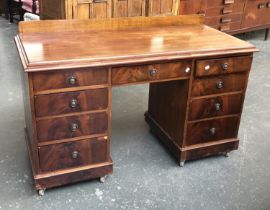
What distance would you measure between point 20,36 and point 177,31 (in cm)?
96

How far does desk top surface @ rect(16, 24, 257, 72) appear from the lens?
188cm

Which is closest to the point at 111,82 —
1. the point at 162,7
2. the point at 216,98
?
the point at 216,98

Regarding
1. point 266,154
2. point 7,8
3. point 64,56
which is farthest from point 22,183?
point 7,8

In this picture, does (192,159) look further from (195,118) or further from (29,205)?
(29,205)

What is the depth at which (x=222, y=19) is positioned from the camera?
4.43 m

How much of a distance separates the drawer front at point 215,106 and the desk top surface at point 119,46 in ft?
1.00

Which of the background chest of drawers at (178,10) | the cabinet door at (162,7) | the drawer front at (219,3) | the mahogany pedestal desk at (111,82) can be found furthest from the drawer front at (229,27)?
the mahogany pedestal desk at (111,82)

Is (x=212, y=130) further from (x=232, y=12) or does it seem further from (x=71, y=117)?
(x=232, y=12)

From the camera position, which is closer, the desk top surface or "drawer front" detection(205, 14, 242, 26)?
the desk top surface

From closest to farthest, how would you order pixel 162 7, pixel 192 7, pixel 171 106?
pixel 171 106 → pixel 162 7 → pixel 192 7

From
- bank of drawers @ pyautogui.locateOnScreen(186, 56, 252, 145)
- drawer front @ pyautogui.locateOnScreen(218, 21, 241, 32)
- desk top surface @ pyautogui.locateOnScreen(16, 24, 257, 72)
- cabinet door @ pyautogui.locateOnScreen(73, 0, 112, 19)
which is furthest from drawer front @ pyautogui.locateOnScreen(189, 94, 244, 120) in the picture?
drawer front @ pyautogui.locateOnScreen(218, 21, 241, 32)

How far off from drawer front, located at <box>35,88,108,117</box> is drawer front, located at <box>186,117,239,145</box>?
2.06 feet

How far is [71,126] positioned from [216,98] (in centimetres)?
89

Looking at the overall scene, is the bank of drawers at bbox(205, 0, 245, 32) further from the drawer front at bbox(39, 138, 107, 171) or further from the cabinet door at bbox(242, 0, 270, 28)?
the drawer front at bbox(39, 138, 107, 171)
